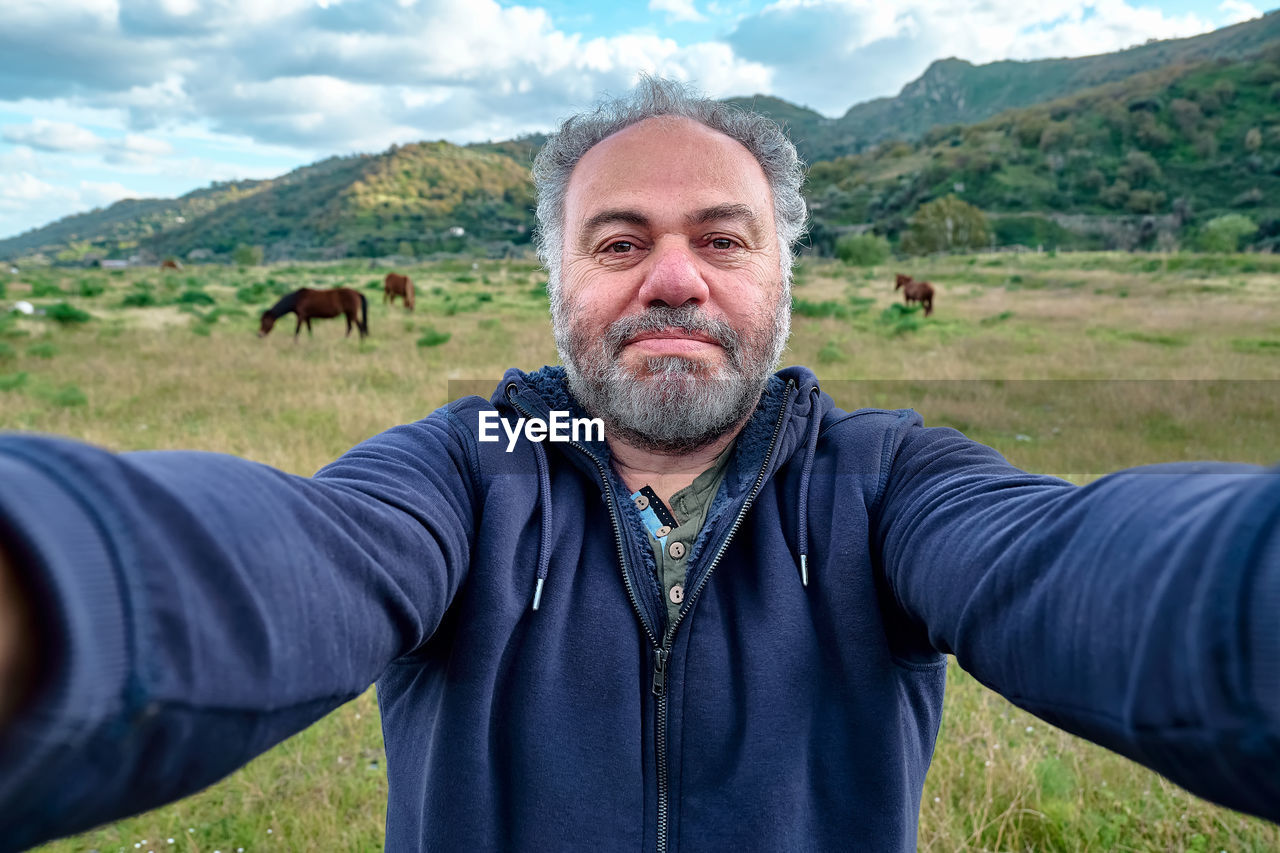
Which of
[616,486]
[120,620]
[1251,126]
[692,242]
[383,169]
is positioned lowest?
[616,486]

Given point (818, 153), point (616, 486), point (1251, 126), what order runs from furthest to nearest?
point (818, 153) < point (1251, 126) < point (616, 486)

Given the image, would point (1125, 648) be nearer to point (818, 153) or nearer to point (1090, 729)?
point (1090, 729)

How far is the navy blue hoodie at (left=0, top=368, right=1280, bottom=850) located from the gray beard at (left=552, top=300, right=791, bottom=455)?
0.08 meters

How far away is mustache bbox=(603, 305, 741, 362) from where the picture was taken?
69.0 inches

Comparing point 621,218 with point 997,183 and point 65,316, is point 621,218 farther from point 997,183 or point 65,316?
point 997,183

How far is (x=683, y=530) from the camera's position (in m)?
1.65

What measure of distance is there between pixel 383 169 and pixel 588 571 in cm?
14867

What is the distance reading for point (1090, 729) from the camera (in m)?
0.86

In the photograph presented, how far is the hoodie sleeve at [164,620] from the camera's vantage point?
1.94 feet

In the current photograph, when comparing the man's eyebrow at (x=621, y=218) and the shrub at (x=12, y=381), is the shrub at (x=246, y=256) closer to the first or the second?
the shrub at (x=12, y=381)

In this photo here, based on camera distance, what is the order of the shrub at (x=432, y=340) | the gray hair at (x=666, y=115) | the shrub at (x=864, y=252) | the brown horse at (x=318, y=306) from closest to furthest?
1. the gray hair at (x=666, y=115)
2. the shrub at (x=432, y=340)
3. the brown horse at (x=318, y=306)
4. the shrub at (x=864, y=252)

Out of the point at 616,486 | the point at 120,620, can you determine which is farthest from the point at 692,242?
the point at 120,620

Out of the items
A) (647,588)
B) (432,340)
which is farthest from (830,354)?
(647,588)

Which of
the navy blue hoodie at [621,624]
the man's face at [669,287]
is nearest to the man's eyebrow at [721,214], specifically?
the man's face at [669,287]
